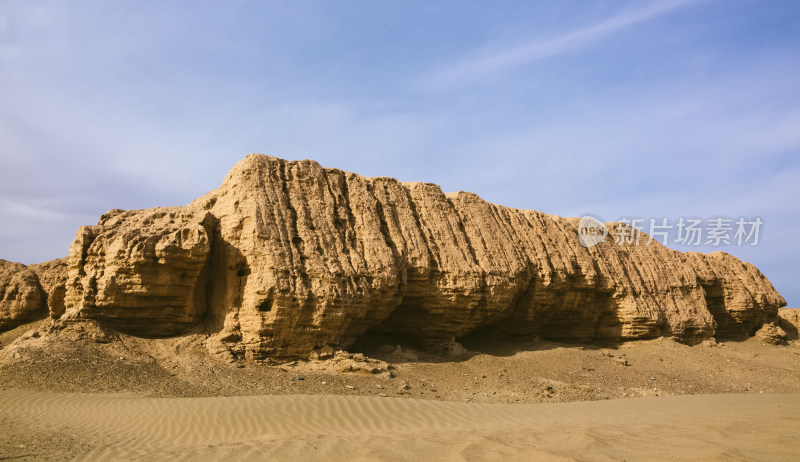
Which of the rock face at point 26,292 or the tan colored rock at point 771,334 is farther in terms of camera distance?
the tan colored rock at point 771,334

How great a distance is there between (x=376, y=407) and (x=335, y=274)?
4.24 metres

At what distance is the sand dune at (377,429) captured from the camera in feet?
22.5

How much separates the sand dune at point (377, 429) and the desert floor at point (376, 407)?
0.03 meters

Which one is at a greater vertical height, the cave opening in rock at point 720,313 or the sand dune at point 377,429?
the cave opening in rock at point 720,313

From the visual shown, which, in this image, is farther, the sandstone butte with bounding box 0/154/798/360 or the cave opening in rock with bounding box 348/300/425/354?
the cave opening in rock with bounding box 348/300/425/354

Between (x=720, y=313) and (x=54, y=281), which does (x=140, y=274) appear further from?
(x=720, y=313)

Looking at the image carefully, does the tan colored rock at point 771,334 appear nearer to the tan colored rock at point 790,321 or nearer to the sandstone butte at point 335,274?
the tan colored rock at point 790,321

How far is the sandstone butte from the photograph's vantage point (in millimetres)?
12781

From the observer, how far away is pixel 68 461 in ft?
21.7

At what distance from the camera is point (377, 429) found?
8.66m

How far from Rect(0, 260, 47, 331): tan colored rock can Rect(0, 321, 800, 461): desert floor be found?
1.77ft

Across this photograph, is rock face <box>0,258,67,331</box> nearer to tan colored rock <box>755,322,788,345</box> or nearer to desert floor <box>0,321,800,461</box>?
desert floor <box>0,321,800,461</box>

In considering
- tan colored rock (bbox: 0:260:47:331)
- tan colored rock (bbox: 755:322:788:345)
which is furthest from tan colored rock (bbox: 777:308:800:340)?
tan colored rock (bbox: 0:260:47:331)

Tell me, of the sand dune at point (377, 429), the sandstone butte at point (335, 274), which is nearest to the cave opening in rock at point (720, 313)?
the sandstone butte at point (335, 274)
